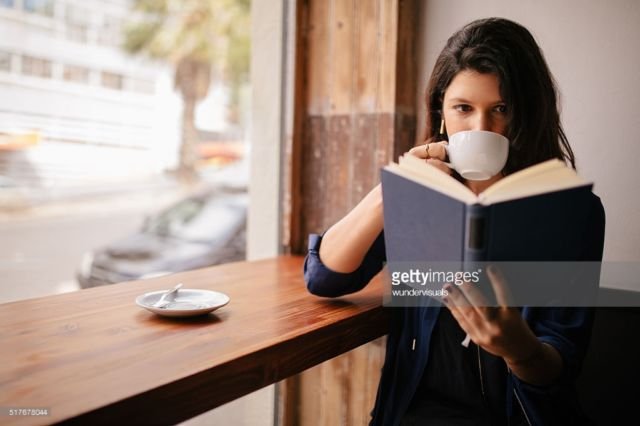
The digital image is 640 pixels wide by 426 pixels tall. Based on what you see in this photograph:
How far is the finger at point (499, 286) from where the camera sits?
30.5 inches

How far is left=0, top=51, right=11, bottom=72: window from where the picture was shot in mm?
7777

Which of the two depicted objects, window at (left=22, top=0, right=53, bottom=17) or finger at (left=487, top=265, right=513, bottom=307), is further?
window at (left=22, top=0, right=53, bottom=17)

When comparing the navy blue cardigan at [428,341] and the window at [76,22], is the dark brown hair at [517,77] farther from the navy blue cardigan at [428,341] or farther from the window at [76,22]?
the window at [76,22]

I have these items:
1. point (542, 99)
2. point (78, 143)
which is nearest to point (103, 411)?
point (542, 99)

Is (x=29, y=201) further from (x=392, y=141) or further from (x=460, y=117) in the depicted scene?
(x=460, y=117)

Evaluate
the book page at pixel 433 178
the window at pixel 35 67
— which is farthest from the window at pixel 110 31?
the book page at pixel 433 178

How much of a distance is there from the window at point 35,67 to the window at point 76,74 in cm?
48

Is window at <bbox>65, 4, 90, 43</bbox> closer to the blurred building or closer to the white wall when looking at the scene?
the blurred building

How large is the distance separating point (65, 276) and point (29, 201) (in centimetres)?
326

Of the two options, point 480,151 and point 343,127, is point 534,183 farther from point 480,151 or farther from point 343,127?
point 343,127

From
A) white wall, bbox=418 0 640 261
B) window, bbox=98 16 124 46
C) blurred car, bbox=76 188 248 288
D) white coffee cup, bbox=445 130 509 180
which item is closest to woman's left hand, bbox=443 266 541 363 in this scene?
white coffee cup, bbox=445 130 509 180

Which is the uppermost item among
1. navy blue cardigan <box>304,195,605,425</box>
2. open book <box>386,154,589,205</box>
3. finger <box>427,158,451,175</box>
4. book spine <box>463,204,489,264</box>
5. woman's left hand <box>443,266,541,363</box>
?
finger <box>427,158,451,175</box>

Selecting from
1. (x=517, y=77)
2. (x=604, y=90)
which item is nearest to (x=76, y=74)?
(x=604, y=90)

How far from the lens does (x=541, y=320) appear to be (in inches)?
41.2
